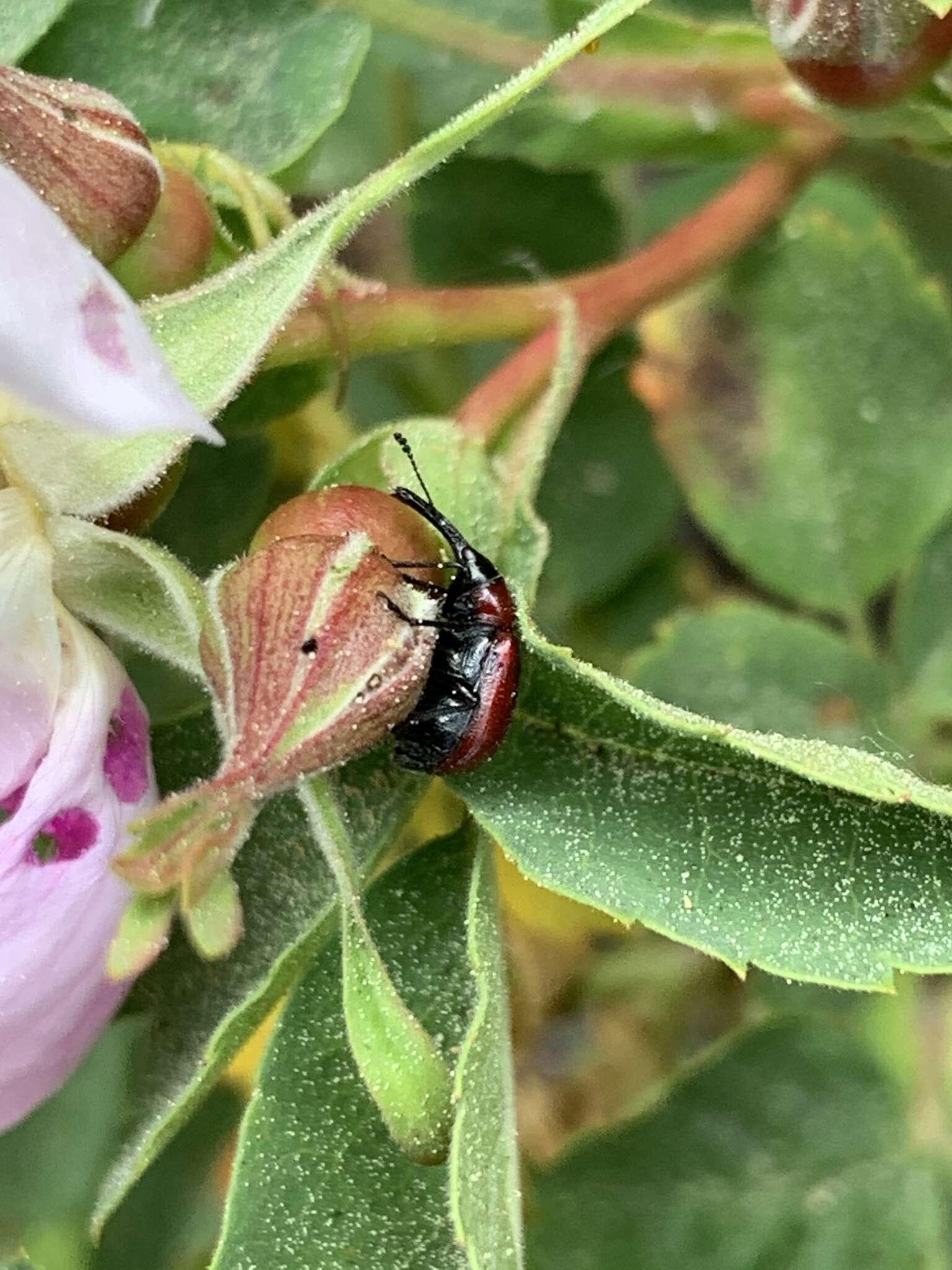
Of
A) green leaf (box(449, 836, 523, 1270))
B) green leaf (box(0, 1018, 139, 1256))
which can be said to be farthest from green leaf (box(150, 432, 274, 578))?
green leaf (box(0, 1018, 139, 1256))

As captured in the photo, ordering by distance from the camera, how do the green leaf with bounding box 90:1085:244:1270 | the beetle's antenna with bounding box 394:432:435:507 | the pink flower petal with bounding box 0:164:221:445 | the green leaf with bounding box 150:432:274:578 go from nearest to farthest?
the pink flower petal with bounding box 0:164:221:445, the beetle's antenna with bounding box 394:432:435:507, the green leaf with bounding box 150:432:274:578, the green leaf with bounding box 90:1085:244:1270

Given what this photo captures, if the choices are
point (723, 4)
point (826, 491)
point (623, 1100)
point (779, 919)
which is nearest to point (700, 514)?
point (826, 491)

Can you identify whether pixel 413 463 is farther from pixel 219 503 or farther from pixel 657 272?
pixel 657 272

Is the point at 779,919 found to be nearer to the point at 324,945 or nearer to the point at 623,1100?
the point at 324,945

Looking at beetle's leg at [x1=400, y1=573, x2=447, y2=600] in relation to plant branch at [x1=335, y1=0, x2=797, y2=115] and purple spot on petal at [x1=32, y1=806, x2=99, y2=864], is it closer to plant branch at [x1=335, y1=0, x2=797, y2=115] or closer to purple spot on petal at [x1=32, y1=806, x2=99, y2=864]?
purple spot on petal at [x1=32, y1=806, x2=99, y2=864]

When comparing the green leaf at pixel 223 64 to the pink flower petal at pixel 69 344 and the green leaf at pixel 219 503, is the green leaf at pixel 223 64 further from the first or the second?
the pink flower petal at pixel 69 344

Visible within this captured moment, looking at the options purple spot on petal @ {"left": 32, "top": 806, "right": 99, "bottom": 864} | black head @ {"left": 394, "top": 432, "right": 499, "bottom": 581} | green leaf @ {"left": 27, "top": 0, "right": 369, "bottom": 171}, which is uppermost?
green leaf @ {"left": 27, "top": 0, "right": 369, "bottom": 171}
